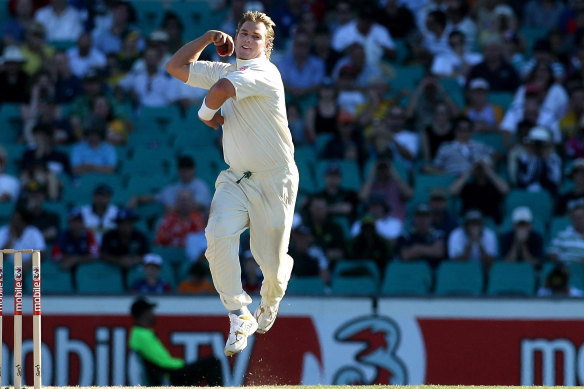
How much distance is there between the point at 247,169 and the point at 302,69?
6756mm

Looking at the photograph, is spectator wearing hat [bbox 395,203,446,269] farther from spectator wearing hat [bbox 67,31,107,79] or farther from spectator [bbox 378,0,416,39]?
spectator wearing hat [bbox 67,31,107,79]

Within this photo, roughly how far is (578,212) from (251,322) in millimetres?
5420

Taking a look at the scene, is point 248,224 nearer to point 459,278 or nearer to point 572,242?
point 459,278

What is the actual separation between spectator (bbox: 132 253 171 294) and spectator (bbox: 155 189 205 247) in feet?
1.82

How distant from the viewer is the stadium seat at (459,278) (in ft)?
36.7

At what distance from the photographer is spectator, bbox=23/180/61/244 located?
39.5 feet

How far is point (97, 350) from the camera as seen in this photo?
10484 millimetres

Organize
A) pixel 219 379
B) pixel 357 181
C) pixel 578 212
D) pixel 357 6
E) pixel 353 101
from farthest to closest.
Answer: pixel 357 6, pixel 353 101, pixel 357 181, pixel 578 212, pixel 219 379

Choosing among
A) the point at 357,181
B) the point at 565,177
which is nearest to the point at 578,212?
the point at 565,177

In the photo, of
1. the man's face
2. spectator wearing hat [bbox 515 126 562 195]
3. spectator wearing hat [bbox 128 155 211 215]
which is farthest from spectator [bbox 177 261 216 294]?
the man's face

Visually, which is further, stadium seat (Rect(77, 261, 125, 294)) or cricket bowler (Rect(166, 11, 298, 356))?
stadium seat (Rect(77, 261, 125, 294))

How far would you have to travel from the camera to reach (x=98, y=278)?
11.5 metres

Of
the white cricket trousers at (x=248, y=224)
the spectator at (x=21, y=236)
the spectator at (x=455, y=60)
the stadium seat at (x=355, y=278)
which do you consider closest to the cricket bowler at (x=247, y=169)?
the white cricket trousers at (x=248, y=224)

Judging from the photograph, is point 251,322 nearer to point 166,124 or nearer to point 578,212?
point 578,212
